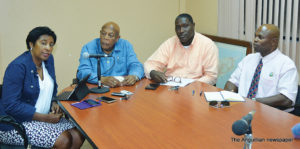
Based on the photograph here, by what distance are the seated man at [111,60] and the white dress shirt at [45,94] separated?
18.0 inches

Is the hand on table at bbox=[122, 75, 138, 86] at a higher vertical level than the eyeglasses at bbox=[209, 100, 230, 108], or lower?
higher

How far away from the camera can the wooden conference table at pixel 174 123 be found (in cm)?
169

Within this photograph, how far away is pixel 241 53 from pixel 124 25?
6.19 ft

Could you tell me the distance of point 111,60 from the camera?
10.5ft

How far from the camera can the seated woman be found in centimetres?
223

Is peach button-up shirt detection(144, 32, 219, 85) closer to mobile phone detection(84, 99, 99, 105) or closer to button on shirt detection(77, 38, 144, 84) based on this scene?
button on shirt detection(77, 38, 144, 84)

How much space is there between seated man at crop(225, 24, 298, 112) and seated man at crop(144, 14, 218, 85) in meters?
0.45

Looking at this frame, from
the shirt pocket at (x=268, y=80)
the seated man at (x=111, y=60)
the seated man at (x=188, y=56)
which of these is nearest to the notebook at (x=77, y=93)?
the seated man at (x=111, y=60)

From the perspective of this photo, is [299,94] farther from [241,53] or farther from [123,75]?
[123,75]

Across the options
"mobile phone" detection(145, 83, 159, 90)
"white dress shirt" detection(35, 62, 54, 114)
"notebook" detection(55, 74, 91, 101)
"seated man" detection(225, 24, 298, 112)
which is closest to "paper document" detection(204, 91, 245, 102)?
"seated man" detection(225, 24, 298, 112)

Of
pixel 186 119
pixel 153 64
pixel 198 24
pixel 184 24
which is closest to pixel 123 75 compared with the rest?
pixel 153 64

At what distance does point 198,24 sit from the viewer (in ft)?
16.0

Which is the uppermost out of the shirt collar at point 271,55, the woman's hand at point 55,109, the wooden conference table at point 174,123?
the shirt collar at point 271,55

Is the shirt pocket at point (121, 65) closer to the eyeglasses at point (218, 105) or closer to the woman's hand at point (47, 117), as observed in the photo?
the woman's hand at point (47, 117)
